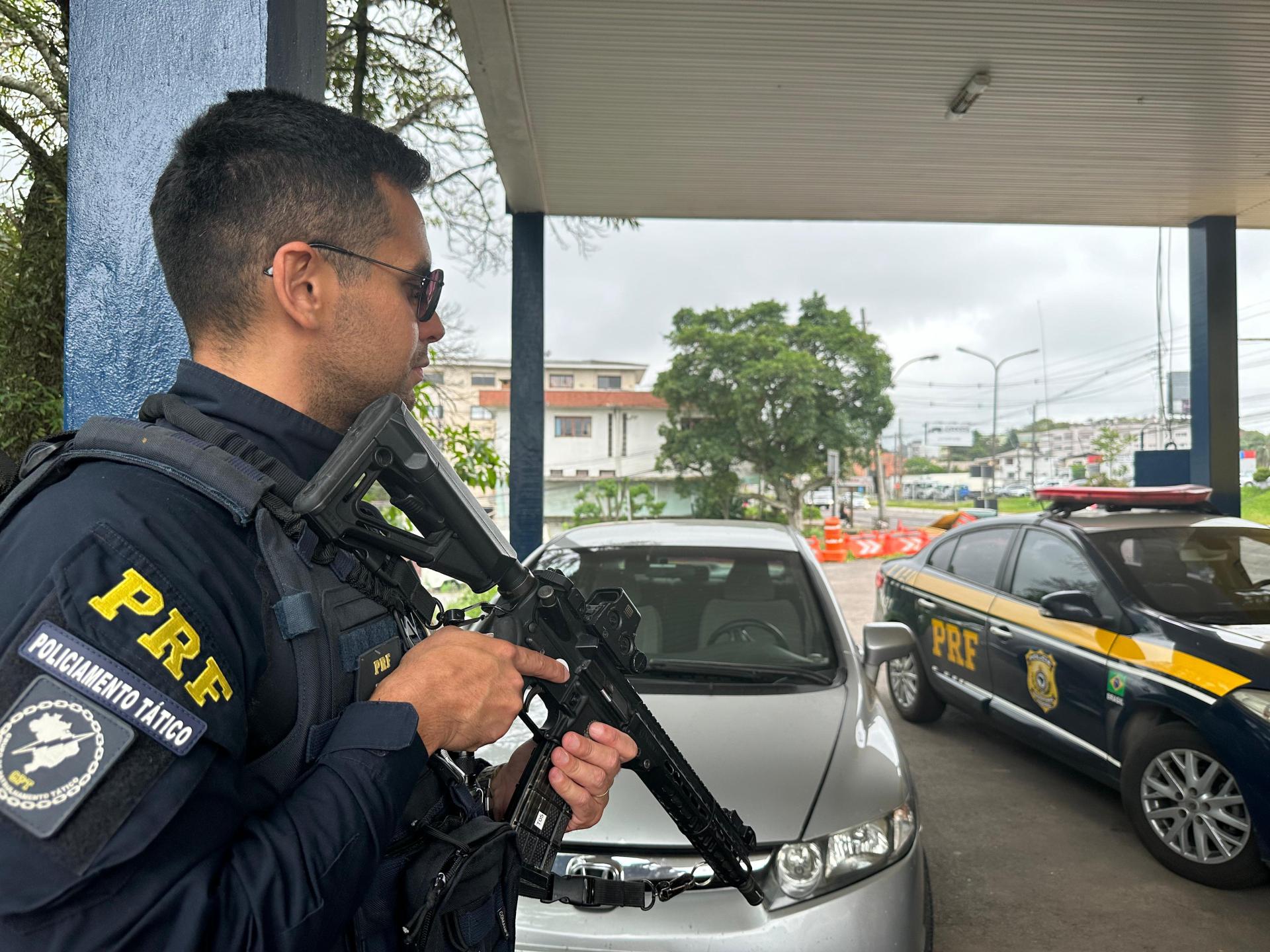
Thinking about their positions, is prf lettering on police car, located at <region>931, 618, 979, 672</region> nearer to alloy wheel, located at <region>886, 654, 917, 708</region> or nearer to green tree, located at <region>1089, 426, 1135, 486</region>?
alloy wheel, located at <region>886, 654, 917, 708</region>

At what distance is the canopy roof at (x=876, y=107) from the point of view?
4352 millimetres

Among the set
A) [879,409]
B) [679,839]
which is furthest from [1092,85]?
[879,409]

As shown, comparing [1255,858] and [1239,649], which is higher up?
[1239,649]

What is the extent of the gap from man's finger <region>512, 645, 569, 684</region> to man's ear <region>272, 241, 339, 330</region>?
49cm

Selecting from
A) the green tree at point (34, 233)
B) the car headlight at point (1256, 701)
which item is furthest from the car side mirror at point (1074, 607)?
the green tree at point (34, 233)

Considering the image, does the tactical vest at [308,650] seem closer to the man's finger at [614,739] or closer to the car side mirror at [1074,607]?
the man's finger at [614,739]

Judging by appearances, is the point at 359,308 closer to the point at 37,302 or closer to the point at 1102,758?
the point at 37,302

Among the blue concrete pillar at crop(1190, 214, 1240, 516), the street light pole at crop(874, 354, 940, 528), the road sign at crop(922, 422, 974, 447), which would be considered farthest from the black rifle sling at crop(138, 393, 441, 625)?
the road sign at crop(922, 422, 974, 447)

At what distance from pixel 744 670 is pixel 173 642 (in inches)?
96.8

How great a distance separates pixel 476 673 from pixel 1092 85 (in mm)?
5479

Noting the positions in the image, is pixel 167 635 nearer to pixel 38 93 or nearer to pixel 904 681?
pixel 38 93

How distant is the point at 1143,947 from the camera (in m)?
3.12

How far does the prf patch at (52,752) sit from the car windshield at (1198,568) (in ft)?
14.2

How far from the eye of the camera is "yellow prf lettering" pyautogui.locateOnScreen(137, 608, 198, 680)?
771 millimetres
